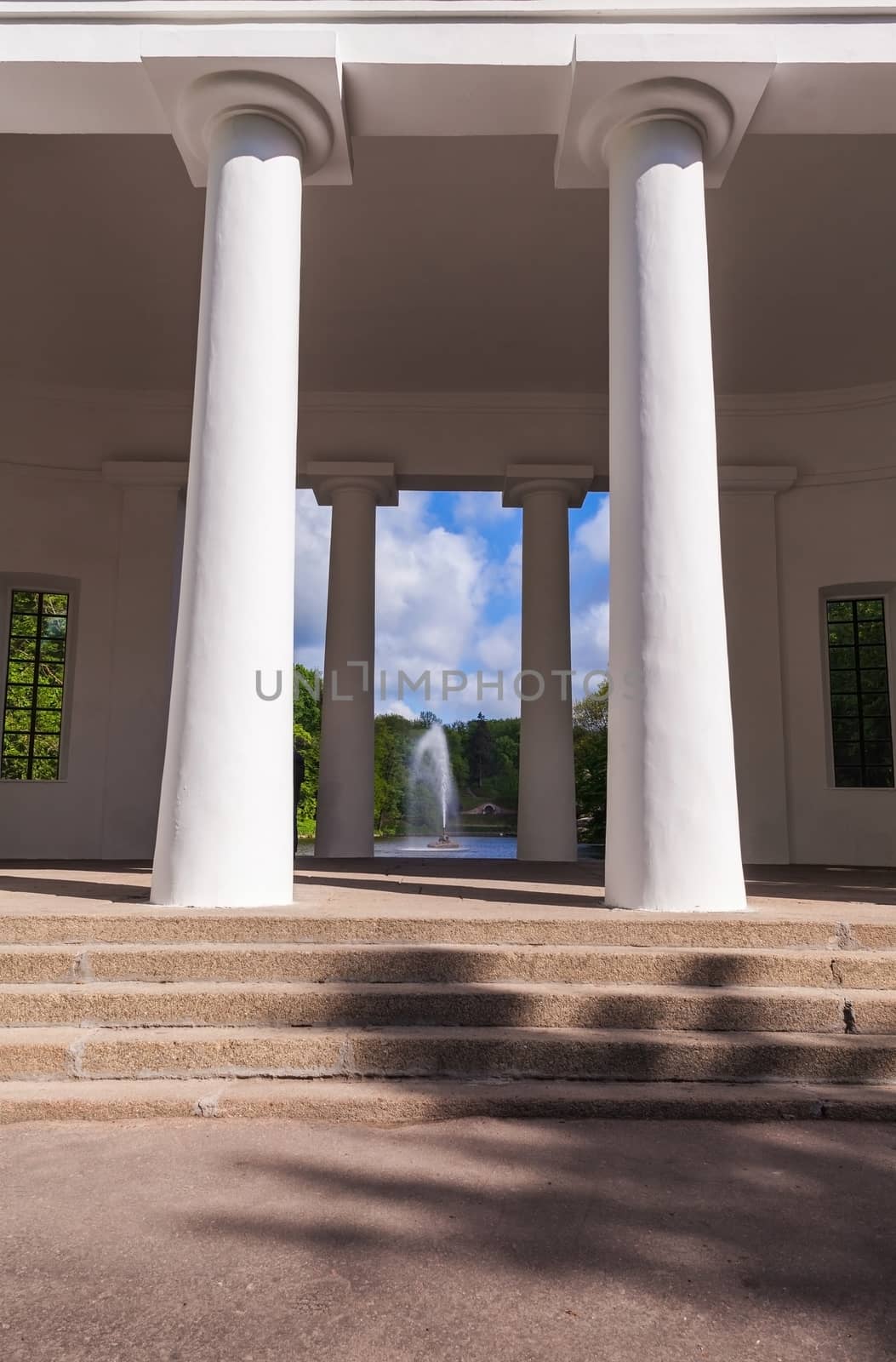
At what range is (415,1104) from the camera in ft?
23.9

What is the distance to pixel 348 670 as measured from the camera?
22922 millimetres

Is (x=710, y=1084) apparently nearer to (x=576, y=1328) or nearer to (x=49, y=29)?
(x=576, y=1328)

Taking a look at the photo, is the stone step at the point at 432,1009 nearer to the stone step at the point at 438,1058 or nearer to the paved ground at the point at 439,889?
the stone step at the point at 438,1058

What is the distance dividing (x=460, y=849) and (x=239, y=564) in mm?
50964

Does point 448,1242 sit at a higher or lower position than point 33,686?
lower

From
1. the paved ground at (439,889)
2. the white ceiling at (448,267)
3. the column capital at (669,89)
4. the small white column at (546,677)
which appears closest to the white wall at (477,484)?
the white ceiling at (448,267)

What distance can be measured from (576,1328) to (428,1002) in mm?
3942

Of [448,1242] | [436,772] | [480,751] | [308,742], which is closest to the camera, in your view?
[448,1242]

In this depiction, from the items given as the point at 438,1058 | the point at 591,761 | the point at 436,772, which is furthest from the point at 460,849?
the point at 436,772

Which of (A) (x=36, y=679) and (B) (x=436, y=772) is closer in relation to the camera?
(A) (x=36, y=679)

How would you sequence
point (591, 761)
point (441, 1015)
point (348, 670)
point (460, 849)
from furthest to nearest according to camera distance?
point (591, 761)
point (460, 849)
point (348, 670)
point (441, 1015)

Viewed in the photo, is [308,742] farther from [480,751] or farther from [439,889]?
[439,889]

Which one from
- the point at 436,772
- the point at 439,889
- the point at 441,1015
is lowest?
the point at 441,1015

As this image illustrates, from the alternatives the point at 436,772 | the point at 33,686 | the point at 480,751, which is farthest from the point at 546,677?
the point at 436,772
